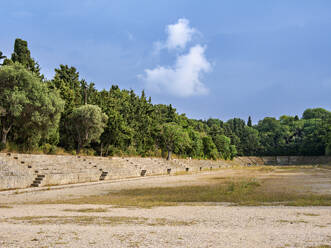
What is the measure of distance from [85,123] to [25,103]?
11778 millimetres

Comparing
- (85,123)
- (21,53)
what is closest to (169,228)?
(85,123)

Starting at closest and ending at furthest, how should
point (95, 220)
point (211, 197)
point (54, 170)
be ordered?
point (95, 220) → point (211, 197) → point (54, 170)

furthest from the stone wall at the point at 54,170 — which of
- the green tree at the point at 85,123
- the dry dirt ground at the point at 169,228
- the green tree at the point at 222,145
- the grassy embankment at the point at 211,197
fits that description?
the green tree at the point at 222,145

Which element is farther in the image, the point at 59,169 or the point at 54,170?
the point at 59,169

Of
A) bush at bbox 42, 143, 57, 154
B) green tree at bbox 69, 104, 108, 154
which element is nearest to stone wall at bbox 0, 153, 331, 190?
bush at bbox 42, 143, 57, 154

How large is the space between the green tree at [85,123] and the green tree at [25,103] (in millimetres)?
7937

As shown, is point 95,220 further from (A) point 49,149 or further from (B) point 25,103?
(A) point 49,149

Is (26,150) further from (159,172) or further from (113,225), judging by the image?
(113,225)

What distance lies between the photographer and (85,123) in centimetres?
3928

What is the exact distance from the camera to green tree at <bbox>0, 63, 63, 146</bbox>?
90.2ft

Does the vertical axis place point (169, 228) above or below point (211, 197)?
above

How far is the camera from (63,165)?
94.0ft

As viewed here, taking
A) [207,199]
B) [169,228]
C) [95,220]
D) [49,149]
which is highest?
[49,149]

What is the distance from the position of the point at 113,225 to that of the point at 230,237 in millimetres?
3282
